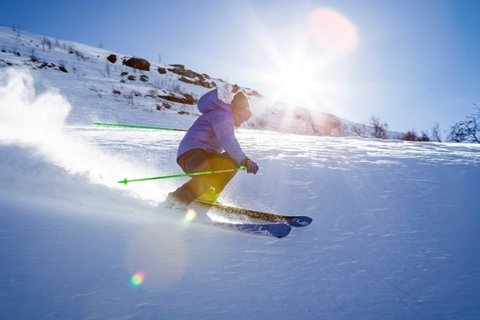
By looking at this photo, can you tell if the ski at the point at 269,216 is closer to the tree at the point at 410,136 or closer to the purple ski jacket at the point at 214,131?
the purple ski jacket at the point at 214,131

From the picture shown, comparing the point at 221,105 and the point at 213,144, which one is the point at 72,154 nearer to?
the point at 213,144

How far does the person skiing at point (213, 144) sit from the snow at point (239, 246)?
463 millimetres

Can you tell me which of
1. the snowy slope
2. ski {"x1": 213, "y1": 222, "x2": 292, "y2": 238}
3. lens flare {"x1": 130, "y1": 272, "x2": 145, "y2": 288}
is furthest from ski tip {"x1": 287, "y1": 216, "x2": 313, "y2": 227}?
the snowy slope

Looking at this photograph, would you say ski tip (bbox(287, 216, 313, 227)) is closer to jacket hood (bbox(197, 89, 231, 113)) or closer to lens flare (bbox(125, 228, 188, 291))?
lens flare (bbox(125, 228, 188, 291))

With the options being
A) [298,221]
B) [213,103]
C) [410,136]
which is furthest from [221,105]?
[410,136]

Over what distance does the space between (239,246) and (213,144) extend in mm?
1805

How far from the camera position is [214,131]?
4051 mm

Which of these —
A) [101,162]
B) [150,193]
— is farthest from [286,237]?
[101,162]

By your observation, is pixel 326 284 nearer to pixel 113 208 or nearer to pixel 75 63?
pixel 113 208

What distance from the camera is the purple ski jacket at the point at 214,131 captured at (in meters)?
3.93

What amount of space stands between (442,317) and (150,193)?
3.09 metres

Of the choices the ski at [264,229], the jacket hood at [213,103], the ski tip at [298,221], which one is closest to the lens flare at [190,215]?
the ski at [264,229]

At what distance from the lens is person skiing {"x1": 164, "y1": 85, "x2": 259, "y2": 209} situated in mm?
3926

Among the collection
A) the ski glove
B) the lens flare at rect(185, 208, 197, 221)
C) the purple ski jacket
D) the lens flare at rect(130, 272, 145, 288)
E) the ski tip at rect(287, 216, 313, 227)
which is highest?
the purple ski jacket
